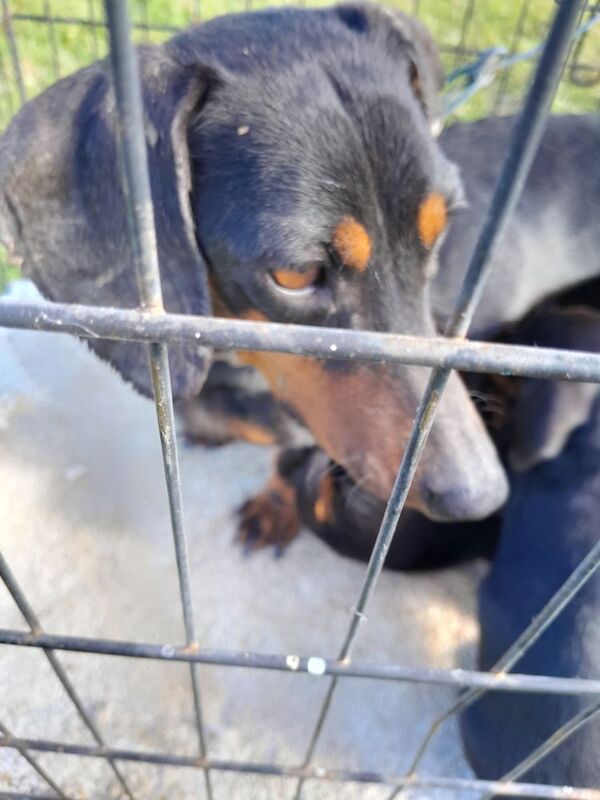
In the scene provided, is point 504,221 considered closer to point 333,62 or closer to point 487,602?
point 333,62

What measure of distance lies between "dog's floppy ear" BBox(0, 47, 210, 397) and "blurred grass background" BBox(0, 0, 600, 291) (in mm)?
1053

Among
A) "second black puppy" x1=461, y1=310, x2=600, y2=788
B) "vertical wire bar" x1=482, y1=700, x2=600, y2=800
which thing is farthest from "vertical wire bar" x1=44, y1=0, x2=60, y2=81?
"vertical wire bar" x1=482, y1=700, x2=600, y2=800

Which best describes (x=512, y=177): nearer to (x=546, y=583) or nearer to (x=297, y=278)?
(x=297, y=278)

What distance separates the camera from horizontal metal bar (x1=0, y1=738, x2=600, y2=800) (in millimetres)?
896

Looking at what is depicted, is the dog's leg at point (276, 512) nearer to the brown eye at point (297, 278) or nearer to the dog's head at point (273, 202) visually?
the dog's head at point (273, 202)

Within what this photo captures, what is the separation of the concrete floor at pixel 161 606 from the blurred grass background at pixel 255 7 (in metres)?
0.63

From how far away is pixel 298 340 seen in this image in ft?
1.66

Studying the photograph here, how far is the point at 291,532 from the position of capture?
171 centimetres

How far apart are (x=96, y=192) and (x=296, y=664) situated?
2.60 ft

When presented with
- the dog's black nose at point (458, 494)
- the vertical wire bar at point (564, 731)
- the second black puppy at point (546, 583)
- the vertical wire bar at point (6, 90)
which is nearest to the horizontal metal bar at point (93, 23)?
the vertical wire bar at point (6, 90)

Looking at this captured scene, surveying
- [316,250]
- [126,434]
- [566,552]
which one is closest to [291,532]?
[126,434]

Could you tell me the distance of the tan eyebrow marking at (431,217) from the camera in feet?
3.90

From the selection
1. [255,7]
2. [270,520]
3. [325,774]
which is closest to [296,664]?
[325,774]

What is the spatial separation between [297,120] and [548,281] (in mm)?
1020
